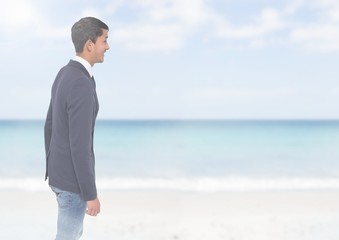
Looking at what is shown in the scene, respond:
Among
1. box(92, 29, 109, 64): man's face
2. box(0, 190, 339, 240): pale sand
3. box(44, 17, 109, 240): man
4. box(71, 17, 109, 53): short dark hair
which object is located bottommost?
box(0, 190, 339, 240): pale sand

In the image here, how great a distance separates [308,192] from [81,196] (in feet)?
21.5

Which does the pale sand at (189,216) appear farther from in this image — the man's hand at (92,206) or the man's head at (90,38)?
the man's head at (90,38)

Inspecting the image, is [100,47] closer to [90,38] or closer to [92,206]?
[90,38]

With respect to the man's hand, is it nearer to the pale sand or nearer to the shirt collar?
the shirt collar

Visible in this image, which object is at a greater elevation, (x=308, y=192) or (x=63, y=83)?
(x=63, y=83)

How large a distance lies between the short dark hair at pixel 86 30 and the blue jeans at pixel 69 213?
24.3 inches

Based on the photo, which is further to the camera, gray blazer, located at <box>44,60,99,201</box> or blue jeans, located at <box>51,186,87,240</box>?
blue jeans, located at <box>51,186,87,240</box>

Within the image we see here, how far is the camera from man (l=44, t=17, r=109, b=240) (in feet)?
6.47

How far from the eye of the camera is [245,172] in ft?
38.2

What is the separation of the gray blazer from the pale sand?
2.63m

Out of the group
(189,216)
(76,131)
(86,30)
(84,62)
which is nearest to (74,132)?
(76,131)

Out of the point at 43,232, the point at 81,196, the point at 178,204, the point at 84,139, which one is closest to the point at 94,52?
the point at 84,139

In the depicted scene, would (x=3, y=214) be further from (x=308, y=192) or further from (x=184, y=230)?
(x=308, y=192)

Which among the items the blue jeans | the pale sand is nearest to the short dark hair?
the blue jeans
